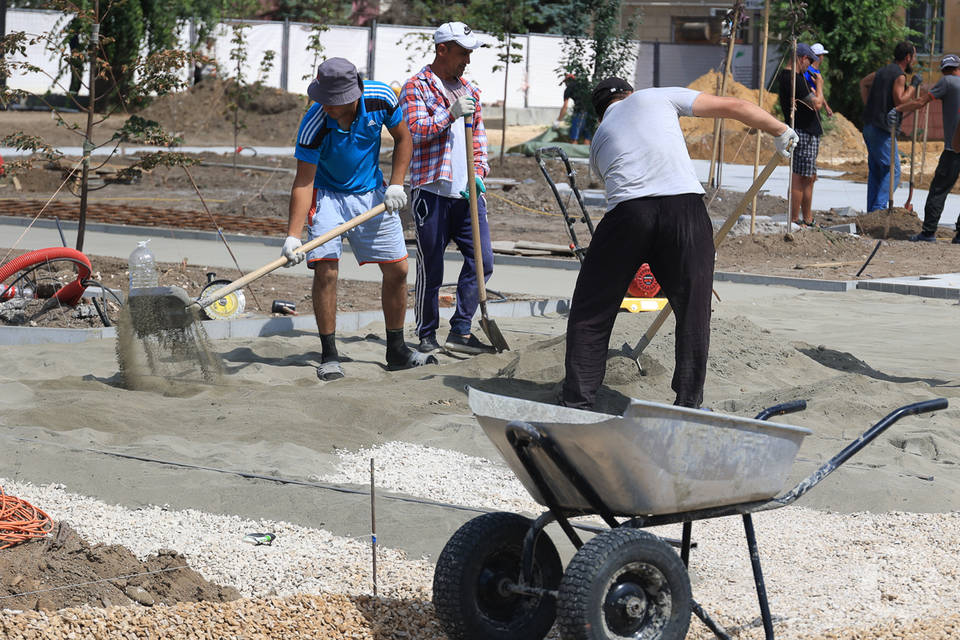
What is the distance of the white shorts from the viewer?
7121mm

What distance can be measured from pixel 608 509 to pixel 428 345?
4401 mm

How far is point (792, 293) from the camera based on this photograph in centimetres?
1106

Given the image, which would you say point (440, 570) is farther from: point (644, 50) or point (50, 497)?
point (644, 50)

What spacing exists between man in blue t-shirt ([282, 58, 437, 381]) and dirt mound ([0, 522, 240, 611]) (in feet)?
9.64

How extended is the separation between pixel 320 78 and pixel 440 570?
3916 millimetres

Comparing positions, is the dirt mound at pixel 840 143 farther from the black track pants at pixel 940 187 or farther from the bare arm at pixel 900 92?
the black track pants at pixel 940 187

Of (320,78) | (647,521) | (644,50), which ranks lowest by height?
(647,521)

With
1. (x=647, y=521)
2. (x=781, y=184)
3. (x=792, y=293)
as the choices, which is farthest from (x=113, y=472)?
(x=781, y=184)

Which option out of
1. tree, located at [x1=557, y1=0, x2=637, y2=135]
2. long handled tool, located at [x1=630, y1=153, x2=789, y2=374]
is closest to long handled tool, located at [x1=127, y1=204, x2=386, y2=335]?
long handled tool, located at [x1=630, y1=153, x2=789, y2=374]

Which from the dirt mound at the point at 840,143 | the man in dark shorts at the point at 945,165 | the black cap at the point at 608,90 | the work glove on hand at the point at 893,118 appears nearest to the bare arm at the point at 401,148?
the black cap at the point at 608,90

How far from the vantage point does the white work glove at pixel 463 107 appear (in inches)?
294

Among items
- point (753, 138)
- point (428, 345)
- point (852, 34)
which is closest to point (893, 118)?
point (428, 345)

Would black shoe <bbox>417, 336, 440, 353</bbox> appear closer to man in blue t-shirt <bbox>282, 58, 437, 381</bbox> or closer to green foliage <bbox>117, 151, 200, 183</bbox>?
man in blue t-shirt <bbox>282, 58, 437, 381</bbox>

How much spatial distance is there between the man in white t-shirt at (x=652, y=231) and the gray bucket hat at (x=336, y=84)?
1936 millimetres
